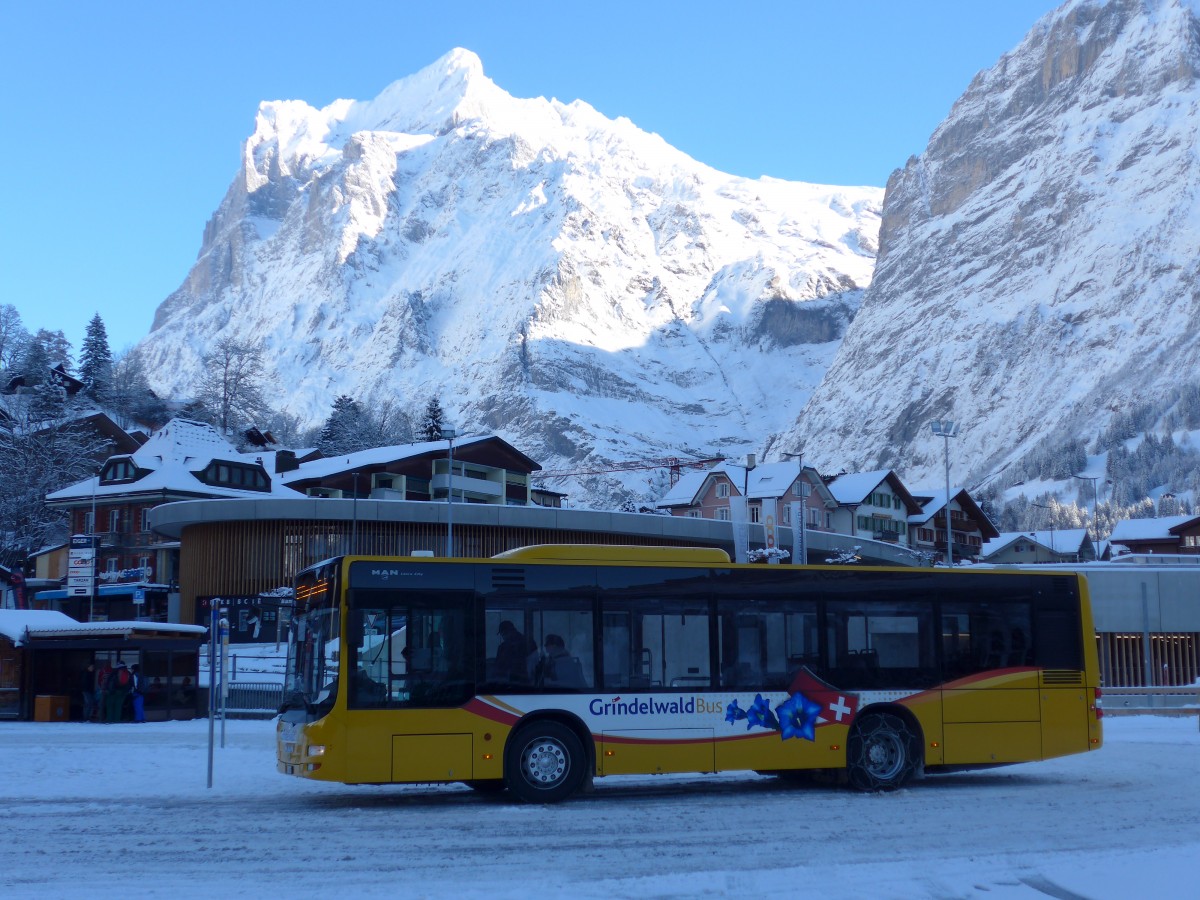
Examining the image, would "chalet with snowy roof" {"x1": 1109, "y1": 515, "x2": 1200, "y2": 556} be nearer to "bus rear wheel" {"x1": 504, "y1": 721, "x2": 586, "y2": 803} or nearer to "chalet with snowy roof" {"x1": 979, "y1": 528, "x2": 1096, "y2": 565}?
"chalet with snowy roof" {"x1": 979, "y1": 528, "x2": 1096, "y2": 565}

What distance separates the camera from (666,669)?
15.2 meters

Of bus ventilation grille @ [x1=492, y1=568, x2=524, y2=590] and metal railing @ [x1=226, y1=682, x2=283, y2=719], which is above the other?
bus ventilation grille @ [x1=492, y1=568, x2=524, y2=590]

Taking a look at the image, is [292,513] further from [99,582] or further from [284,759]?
[284,759]

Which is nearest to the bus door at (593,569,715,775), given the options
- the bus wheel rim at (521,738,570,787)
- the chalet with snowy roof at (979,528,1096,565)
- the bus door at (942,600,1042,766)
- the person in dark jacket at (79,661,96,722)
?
the bus wheel rim at (521,738,570,787)

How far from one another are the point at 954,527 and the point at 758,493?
24.1 meters

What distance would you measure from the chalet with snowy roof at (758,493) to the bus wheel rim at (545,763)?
2968 inches

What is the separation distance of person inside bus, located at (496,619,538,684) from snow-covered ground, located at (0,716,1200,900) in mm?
1431

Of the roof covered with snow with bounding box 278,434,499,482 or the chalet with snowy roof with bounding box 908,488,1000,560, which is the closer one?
the roof covered with snow with bounding box 278,434,499,482

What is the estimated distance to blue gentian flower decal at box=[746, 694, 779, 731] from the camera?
15.4m

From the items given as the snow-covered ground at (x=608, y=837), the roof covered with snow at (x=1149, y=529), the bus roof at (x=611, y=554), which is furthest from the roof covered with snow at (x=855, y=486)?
the bus roof at (x=611, y=554)

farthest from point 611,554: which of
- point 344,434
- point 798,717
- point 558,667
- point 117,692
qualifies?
point 344,434

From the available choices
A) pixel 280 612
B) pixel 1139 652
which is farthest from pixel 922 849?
pixel 280 612

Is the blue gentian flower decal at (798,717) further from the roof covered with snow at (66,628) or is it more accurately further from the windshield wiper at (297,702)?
the roof covered with snow at (66,628)

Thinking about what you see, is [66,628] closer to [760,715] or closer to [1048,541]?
[760,715]
